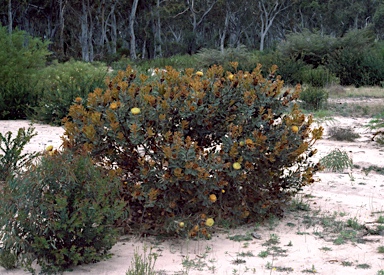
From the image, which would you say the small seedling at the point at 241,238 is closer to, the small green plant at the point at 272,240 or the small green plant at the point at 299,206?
the small green plant at the point at 272,240

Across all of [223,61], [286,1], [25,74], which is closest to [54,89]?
[25,74]

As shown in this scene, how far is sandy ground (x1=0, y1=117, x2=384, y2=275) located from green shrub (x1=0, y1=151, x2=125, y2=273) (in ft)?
0.56

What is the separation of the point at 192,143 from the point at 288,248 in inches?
44.0

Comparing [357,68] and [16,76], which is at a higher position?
[357,68]

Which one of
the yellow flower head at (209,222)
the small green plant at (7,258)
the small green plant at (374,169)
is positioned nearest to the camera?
the small green plant at (7,258)

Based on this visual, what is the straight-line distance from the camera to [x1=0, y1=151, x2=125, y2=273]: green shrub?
388cm

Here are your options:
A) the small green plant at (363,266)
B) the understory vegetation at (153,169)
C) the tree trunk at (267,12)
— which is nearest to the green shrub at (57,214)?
the understory vegetation at (153,169)

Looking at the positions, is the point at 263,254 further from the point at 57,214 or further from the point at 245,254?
the point at 57,214

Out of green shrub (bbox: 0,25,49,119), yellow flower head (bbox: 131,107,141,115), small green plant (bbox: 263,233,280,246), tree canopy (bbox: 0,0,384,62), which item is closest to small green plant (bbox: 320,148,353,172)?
small green plant (bbox: 263,233,280,246)

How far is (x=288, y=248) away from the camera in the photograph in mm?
4547

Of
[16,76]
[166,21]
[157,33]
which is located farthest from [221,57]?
[166,21]

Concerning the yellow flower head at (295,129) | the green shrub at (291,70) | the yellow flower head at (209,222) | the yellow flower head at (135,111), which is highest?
the green shrub at (291,70)

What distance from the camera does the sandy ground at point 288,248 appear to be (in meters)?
4.09

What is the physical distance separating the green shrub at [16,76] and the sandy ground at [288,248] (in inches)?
265
